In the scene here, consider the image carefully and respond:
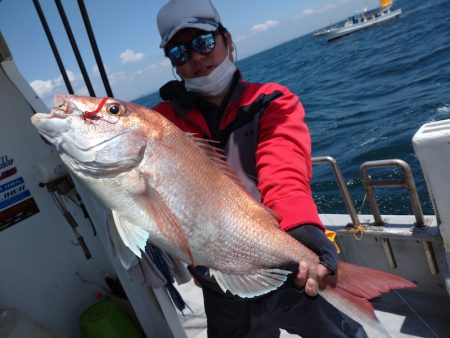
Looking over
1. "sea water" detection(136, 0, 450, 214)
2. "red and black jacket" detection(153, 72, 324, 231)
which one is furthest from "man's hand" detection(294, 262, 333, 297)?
"sea water" detection(136, 0, 450, 214)

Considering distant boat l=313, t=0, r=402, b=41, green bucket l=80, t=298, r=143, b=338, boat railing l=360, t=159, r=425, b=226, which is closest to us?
boat railing l=360, t=159, r=425, b=226

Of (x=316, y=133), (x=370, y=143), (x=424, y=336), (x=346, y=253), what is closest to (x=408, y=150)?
(x=370, y=143)

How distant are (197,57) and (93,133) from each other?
103cm

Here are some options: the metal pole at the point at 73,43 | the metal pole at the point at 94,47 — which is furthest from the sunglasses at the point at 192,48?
the metal pole at the point at 73,43

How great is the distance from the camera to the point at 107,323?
372 cm

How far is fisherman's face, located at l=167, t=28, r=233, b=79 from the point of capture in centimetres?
252

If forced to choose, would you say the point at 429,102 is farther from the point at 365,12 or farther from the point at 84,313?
the point at 365,12

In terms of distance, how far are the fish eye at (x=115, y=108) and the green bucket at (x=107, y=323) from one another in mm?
2582

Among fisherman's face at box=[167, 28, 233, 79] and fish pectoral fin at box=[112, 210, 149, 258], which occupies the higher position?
fisherman's face at box=[167, 28, 233, 79]

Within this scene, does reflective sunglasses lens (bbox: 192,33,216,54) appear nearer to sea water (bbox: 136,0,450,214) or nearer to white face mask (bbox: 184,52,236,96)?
white face mask (bbox: 184,52,236,96)

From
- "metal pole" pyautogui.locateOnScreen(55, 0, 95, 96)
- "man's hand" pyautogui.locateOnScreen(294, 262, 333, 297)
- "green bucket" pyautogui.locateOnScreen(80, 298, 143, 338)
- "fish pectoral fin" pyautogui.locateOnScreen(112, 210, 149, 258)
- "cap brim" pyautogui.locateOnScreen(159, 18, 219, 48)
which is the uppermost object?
"metal pole" pyautogui.locateOnScreen(55, 0, 95, 96)

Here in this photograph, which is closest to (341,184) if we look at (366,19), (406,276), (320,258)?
(406,276)

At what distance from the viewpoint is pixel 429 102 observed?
12547 millimetres

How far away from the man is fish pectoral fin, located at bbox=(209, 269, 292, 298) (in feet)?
1.25
